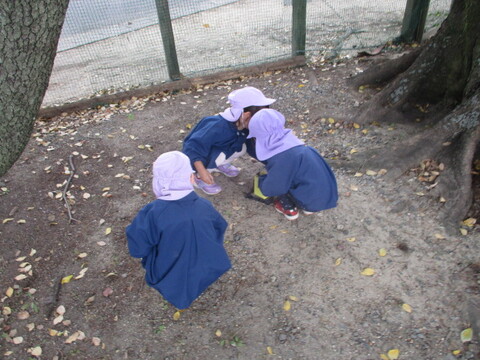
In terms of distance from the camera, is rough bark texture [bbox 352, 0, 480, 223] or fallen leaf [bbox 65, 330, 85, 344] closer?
fallen leaf [bbox 65, 330, 85, 344]

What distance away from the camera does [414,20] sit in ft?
22.1

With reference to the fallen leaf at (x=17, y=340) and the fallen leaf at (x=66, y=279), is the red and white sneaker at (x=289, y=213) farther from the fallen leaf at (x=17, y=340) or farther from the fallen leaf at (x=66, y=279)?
the fallen leaf at (x=17, y=340)

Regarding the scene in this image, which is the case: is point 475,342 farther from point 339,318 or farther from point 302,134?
point 302,134

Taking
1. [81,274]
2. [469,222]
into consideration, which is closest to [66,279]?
[81,274]

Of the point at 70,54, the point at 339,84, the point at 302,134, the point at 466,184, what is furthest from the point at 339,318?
the point at 70,54

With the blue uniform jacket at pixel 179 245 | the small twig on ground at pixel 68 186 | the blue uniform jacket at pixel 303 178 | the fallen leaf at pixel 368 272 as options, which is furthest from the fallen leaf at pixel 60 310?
the fallen leaf at pixel 368 272

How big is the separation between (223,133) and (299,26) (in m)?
3.59

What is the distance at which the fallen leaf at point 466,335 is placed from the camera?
2576 millimetres

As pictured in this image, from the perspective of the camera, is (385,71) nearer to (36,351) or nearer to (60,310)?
(60,310)

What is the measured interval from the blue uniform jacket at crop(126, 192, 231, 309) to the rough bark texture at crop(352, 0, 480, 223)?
2210mm

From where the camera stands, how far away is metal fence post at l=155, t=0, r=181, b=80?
5572mm

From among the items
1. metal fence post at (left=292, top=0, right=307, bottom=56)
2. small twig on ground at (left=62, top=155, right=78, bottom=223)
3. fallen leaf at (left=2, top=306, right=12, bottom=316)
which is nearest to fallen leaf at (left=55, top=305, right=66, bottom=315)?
fallen leaf at (left=2, top=306, right=12, bottom=316)

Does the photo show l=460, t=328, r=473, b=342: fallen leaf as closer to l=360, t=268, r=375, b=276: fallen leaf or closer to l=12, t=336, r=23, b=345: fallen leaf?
l=360, t=268, r=375, b=276: fallen leaf

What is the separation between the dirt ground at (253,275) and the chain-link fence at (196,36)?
8.88 ft
